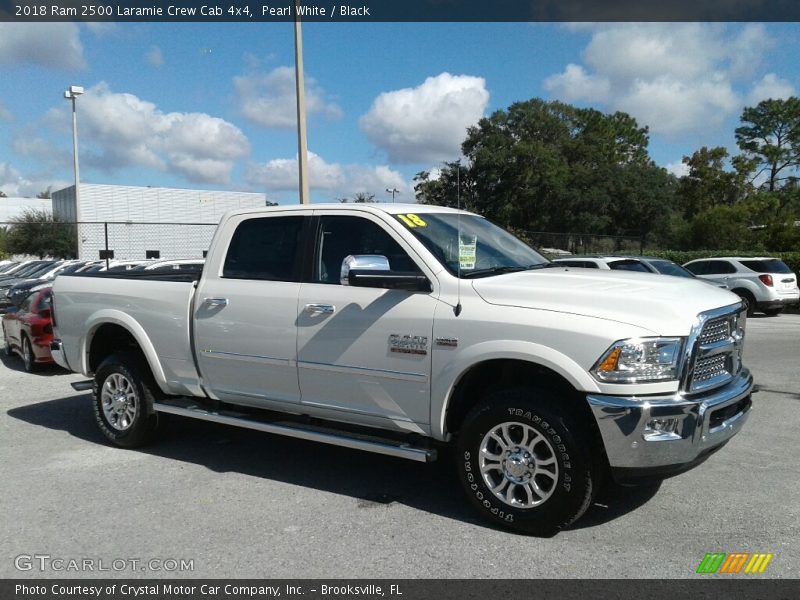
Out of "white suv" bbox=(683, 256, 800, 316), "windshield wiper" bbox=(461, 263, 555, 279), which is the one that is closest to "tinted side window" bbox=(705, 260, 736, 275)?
"white suv" bbox=(683, 256, 800, 316)

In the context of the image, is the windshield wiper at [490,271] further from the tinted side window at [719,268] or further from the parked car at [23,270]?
the parked car at [23,270]

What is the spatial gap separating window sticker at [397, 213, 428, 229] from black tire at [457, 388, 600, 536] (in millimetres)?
1367

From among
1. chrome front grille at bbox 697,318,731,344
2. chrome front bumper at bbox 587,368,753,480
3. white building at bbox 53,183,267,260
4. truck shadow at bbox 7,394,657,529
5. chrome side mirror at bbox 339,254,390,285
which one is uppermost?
white building at bbox 53,183,267,260

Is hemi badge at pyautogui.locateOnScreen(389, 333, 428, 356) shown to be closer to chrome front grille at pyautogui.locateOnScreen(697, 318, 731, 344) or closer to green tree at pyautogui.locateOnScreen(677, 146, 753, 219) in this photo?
chrome front grille at pyautogui.locateOnScreen(697, 318, 731, 344)

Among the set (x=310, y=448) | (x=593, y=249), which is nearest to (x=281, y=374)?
(x=310, y=448)

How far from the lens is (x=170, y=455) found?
625 cm

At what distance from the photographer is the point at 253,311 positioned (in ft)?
17.9

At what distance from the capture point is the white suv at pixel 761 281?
1808cm

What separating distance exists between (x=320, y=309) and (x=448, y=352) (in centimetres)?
107

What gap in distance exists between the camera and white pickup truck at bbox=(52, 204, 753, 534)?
4059 mm

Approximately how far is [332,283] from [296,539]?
5.84ft

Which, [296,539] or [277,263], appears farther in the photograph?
[277,263]
